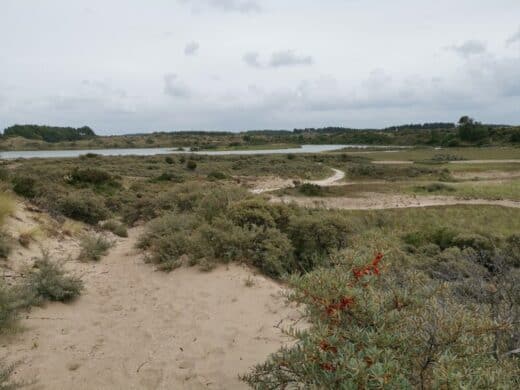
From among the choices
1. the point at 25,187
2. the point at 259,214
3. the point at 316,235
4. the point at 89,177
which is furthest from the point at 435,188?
the point at 25,187

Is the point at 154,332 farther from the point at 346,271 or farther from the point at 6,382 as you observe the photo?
the point at 346,271

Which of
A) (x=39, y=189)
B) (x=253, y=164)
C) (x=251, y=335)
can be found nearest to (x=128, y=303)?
(x=251, y=335)

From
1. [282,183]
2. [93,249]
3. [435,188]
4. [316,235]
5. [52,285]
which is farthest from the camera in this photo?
[282,183]

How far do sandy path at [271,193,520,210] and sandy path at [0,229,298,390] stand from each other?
14.9 metres

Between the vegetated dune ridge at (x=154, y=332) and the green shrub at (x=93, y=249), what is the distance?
2.91 feet

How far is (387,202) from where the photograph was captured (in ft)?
81.3

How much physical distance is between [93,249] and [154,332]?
4.43 m

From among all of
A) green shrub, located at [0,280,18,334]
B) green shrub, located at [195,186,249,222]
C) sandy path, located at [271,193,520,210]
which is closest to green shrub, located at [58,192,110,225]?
green shrub, located at [195,186,249,222]

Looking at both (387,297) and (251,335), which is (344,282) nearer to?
(387,297)

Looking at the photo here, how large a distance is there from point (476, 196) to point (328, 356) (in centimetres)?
2685

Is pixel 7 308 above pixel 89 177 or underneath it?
underneath

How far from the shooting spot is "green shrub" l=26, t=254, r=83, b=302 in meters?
6.47

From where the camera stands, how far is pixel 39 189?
15.1 meters

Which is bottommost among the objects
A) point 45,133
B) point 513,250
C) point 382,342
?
point 513,250
